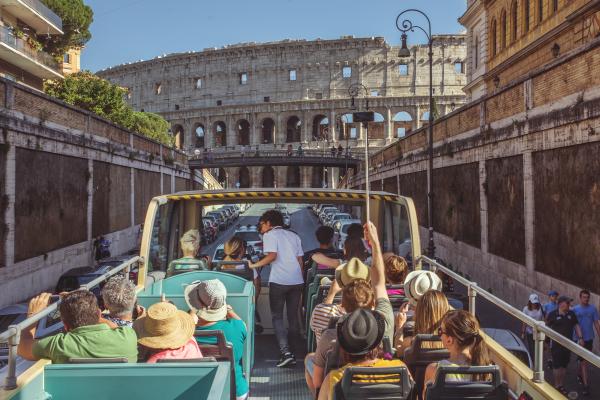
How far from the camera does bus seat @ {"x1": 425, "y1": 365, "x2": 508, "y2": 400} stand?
402 cm

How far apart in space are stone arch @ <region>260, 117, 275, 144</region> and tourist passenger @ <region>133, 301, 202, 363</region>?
88722 mm

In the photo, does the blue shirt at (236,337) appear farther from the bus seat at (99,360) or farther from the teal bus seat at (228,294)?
the bus seat at (99,360)

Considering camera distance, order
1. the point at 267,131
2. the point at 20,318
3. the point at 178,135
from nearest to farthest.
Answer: the point at 20,318 < the point at 267,131 < the point at 178,135

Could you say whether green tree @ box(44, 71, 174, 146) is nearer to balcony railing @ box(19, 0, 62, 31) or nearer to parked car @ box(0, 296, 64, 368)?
balcony railing @ box(19, 0, 62, 31)

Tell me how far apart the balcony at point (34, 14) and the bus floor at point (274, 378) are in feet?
117

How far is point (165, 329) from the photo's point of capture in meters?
4.67

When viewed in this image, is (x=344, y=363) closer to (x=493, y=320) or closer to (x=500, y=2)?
(x=493, y=320)

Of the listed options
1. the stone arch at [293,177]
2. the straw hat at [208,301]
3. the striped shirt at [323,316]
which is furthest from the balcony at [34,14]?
the stone arch at [293,177]

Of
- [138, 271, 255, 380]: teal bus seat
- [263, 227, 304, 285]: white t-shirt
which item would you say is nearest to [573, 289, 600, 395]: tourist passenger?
[263, 227, 304, 285]: white t-shirt

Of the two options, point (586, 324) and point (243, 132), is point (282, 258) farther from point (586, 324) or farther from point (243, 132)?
point (243, 132)

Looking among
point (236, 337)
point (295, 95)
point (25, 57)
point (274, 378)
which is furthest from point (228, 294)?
point (295, 95)

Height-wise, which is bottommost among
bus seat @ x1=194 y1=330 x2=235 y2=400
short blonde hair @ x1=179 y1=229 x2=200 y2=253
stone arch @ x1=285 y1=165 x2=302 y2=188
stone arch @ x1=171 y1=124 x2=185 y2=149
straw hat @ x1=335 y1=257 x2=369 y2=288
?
bus seat @ x1=194 y1=330 x2=235 y2=400

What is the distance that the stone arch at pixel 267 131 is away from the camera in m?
93.9

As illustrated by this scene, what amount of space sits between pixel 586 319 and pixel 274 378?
5.72m
